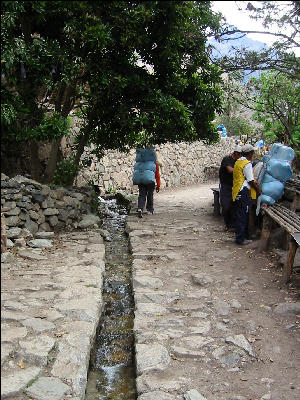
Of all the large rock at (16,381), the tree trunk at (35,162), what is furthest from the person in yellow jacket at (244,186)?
the large rock at (16,381)

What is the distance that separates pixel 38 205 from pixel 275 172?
4.19 meters

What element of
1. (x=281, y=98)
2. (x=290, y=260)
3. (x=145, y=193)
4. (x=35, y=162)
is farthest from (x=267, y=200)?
(x=281, y=98)

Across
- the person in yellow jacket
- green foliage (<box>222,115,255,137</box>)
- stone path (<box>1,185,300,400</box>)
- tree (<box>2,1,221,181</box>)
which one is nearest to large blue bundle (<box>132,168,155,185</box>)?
tree (<box>2,1,221,181</box>)

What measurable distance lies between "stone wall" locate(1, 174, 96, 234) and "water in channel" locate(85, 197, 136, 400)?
1357 mm

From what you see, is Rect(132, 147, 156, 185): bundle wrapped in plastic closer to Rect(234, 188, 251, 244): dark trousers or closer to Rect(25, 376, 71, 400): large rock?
Rect(234, 188, 251, 244): dark trousers

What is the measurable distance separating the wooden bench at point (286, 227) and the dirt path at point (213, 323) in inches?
9.2

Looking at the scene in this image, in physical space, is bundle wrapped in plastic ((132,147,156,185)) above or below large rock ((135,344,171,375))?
above

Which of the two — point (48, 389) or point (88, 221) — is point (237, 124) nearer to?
point (88, 221)

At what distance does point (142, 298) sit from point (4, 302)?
5.12 feet

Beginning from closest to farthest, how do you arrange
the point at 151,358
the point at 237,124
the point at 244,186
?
the point at 151,358 → the point at 244,186 → the point at 237,124

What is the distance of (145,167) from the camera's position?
9.25m

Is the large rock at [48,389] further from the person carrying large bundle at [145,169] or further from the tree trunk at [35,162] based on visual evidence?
the person carrying large bundle at [145,169]

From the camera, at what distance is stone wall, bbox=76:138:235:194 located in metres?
13.9

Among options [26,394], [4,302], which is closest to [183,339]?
[26,394]
